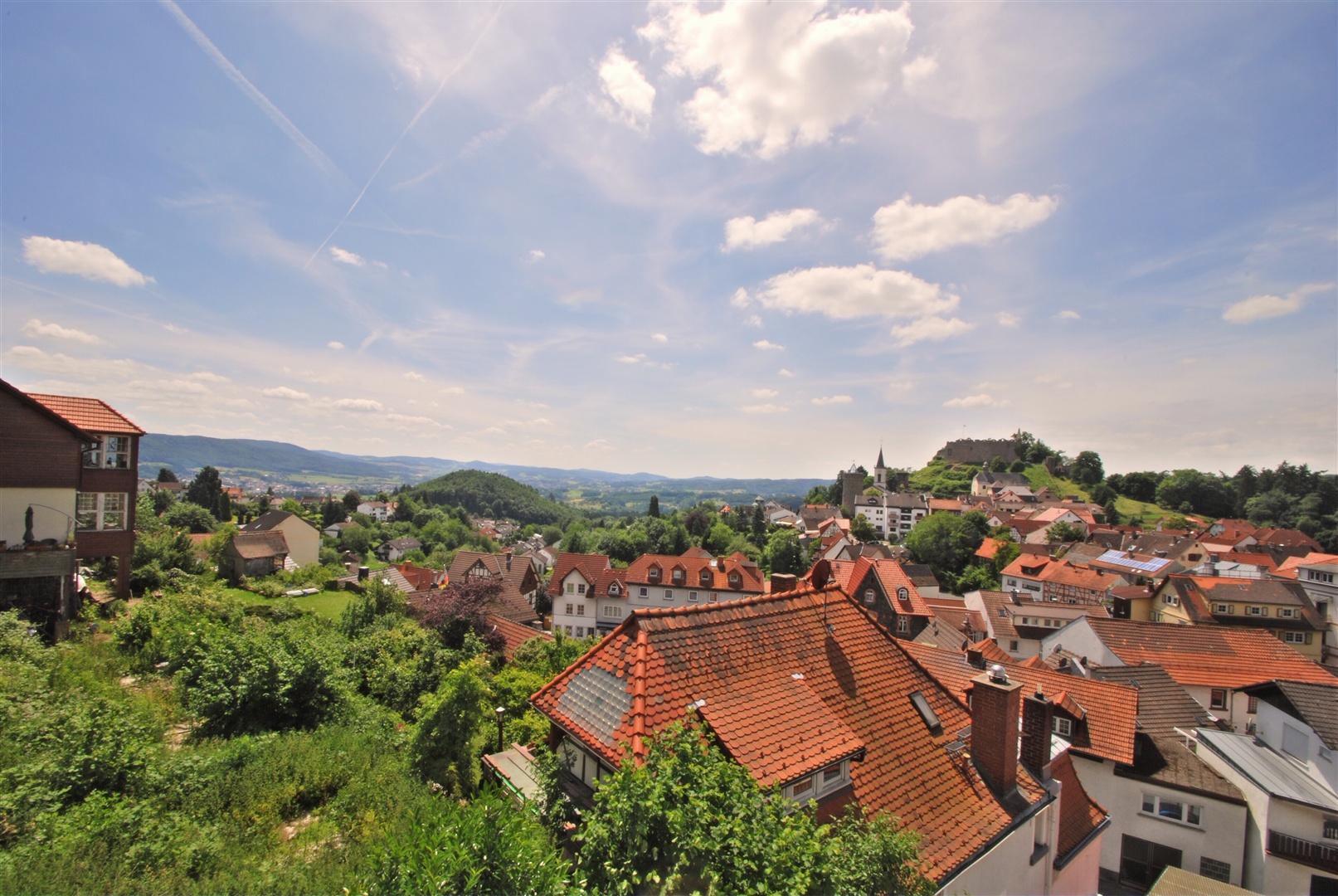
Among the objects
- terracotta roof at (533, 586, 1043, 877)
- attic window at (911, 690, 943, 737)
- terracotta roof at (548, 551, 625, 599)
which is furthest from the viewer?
terracotta roof at (548, 551, 625, 599)

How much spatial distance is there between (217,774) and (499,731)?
335 inches

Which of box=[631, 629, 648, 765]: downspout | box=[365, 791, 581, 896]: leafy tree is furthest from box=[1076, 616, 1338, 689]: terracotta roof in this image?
box=[365, 791, 581, 896]: leafy tree

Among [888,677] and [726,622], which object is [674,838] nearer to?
[726,622]

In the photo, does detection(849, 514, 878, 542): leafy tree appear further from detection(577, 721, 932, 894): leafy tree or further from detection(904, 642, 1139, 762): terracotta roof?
detection(577, 721, 932, 894): leafy tree

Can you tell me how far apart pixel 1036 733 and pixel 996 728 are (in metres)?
2.39

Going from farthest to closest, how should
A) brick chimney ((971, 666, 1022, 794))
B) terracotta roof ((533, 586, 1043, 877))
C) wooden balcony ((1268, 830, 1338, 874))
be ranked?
wooden balcony ((1268, 830, 1338, 874))
brick chimney ((971, 666, 1022, 794))
terracotta roof ((533, 586, 1043, 877))

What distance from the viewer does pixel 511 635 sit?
31906 millimetres

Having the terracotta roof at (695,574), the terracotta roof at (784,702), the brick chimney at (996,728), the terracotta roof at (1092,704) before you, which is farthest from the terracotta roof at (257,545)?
the brick chimney at (996,728)

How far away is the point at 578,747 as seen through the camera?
725cm

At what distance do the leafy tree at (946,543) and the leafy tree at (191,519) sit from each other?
95.9 meters

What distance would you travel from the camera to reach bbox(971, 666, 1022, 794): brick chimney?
28.4 feet

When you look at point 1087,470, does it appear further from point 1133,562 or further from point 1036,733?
point 1036,733

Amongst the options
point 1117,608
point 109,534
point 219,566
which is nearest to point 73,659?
point 109,534

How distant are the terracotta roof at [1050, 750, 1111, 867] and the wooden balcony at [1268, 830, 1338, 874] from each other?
8960mm
